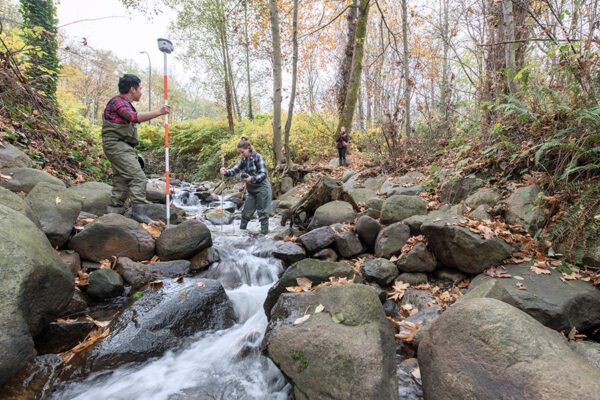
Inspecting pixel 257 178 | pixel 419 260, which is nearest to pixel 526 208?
pixel 419 260

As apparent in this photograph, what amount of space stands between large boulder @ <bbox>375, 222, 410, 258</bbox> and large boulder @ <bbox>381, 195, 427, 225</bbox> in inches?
16.7

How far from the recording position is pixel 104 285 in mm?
4035

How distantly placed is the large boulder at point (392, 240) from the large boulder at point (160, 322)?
8.14ft

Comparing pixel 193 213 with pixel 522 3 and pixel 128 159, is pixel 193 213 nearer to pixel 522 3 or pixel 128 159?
pixel 128 159

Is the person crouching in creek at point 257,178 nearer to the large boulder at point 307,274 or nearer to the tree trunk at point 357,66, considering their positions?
the large boulder at point 307,274

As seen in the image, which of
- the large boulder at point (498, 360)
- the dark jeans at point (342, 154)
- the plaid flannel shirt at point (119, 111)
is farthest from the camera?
the dark jeans at point (342, 154)

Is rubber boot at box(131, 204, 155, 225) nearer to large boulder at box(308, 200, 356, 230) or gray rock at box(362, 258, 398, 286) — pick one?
large boulder at box(308, 200, 356, 230)

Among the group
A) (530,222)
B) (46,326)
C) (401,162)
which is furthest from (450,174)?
(46,326)

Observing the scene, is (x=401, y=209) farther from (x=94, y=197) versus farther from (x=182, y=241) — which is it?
(x=94, y=197)

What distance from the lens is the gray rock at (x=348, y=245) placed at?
17.7 feet

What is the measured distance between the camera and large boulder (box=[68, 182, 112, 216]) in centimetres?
576

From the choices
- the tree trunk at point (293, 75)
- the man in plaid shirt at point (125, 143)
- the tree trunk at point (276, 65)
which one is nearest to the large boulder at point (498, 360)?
the man in plaid shirt at point (125, 143)

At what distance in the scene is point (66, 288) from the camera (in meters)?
3.07

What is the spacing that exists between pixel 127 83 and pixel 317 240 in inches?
166
